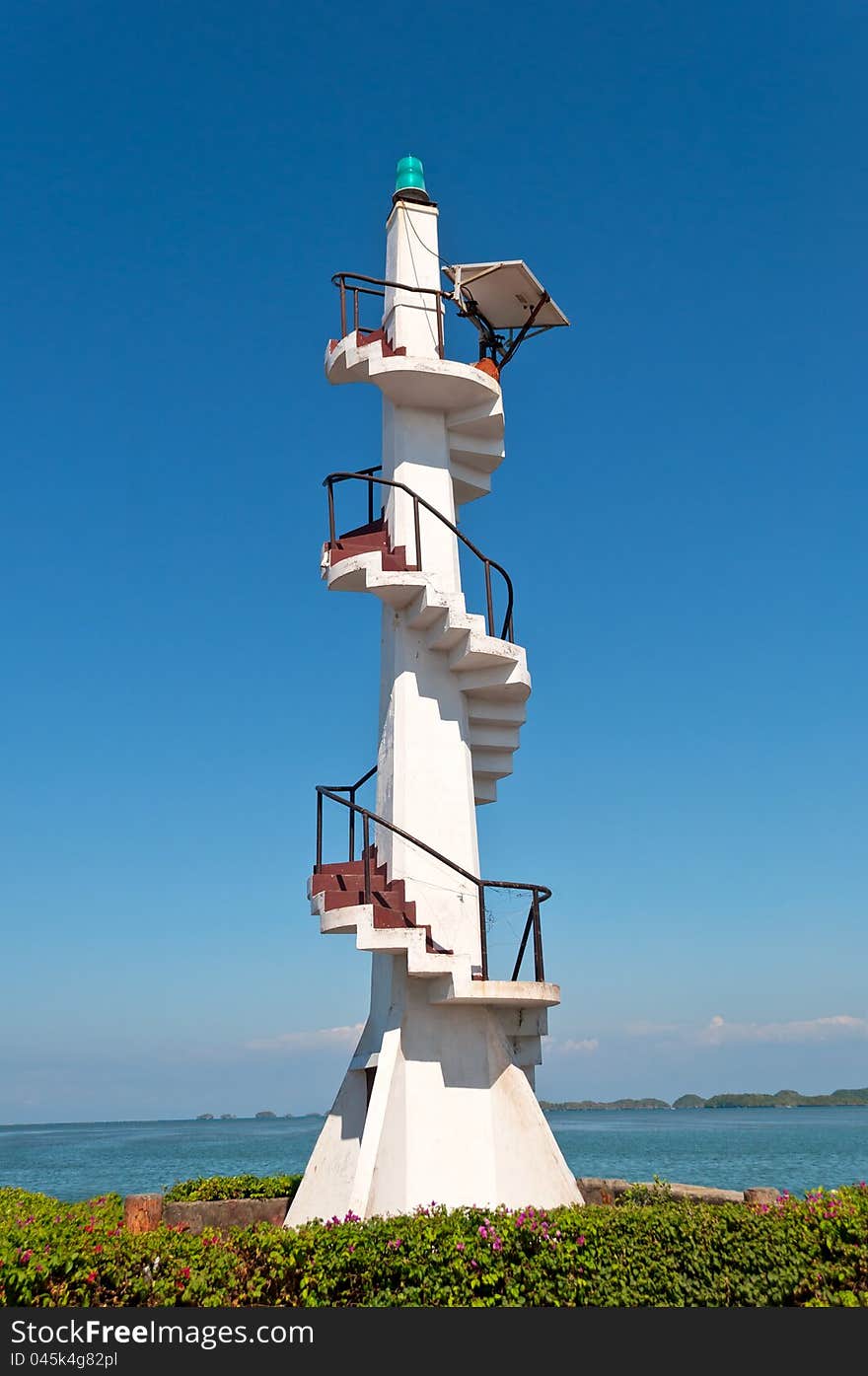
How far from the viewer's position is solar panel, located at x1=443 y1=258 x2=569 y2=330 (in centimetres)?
1773

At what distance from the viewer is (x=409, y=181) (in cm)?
1802

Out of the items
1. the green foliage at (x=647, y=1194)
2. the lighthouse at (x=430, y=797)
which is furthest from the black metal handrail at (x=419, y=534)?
the green foliage at (x=647, y=1194)

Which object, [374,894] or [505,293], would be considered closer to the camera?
[374,894]

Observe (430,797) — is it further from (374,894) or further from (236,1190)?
(236,1190)

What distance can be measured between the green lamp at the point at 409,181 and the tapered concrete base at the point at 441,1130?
12454mm

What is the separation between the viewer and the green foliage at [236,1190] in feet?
49.1

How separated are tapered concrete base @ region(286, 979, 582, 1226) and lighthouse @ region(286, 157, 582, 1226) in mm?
23

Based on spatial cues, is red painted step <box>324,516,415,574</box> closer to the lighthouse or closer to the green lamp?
the lighthouse

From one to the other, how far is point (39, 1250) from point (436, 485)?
438 inches

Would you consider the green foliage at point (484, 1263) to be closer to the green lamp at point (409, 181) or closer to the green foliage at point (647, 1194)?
the green foliage at point (647, 1194)

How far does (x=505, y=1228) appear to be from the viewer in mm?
9844

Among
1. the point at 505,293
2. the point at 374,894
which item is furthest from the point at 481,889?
the point at 505,293

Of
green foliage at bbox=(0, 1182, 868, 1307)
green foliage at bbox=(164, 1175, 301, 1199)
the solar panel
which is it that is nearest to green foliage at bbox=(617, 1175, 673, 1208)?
green foliage at bbox=(0, 1182, 868, 1307)

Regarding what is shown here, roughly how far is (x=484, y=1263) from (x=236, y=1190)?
22.6ft
